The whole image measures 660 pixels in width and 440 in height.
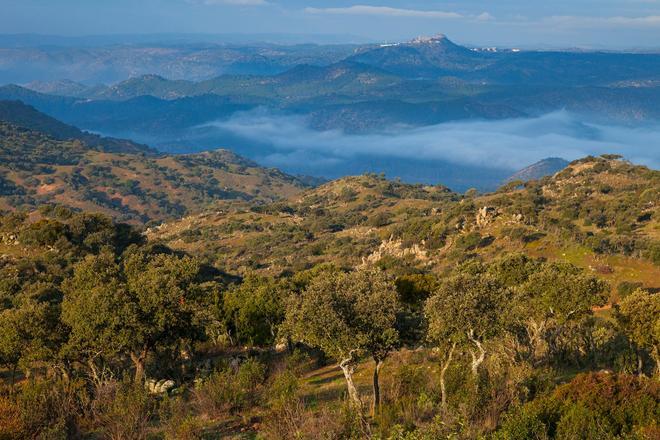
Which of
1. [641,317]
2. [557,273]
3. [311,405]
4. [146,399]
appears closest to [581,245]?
[557,273]

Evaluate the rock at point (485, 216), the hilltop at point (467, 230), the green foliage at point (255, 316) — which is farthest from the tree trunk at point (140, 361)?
the rock at point (485, 216)

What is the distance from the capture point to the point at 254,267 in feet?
279

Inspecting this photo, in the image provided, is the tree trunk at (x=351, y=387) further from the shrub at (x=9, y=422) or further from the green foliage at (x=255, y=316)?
the green foliage at (x=255, y=316)

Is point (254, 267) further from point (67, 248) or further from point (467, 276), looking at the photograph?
point (467, 276)

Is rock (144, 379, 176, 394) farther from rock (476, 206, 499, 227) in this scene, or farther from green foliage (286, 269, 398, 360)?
rock (476, 206, 499, 227)

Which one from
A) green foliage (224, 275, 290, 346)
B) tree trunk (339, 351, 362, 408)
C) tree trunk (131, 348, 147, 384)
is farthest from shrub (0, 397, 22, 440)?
green foliage (224, 275, 290, 346)

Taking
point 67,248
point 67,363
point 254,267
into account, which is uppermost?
point 67,363

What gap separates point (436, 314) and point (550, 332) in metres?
10.5

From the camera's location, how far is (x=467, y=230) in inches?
2800

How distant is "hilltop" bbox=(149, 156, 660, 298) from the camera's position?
2269 inches

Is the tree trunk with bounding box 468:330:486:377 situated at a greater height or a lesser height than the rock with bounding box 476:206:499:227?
greater

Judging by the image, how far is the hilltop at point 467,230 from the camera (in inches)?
2269

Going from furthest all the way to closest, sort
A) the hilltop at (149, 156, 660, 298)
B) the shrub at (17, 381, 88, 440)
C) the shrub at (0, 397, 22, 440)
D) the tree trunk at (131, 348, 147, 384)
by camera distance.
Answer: the hilltop at (149, 156, 660, 298), the tree trunk at (131, 348, 147, 384), the shrub at (17, 381, 88, 440), the shrub at (0, 397, 22, 440)

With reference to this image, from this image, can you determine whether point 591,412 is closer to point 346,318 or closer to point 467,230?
point 346,318
